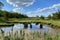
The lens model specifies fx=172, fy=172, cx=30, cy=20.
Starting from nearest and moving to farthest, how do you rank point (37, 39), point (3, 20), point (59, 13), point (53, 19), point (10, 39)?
1. point (10, 39)
2. point (37, 39)
3. point (59, 13)
4. point (53, 19)
5. point (3, 20)

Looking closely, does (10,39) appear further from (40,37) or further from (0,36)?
(40,37)

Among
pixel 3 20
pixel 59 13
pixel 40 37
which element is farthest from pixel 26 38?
pixel 3 20

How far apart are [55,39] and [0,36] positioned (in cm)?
172

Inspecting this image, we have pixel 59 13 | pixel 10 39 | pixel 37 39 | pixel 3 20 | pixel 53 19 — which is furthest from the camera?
pixel 3 20

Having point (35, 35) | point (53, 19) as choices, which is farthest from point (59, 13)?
point (35, 35)

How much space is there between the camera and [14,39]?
16.3ft

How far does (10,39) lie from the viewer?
488cm

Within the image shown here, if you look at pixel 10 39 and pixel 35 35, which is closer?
pixel 10 39

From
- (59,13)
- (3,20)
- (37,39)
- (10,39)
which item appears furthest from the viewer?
(3,20)

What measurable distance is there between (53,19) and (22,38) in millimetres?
24617

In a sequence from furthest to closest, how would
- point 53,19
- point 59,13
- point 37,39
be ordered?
point 53,19
point 59,13
point 37,39

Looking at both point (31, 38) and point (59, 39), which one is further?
point (31, 38)

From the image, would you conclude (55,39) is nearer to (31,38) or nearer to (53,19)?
(31,38)

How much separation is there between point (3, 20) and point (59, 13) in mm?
13117
